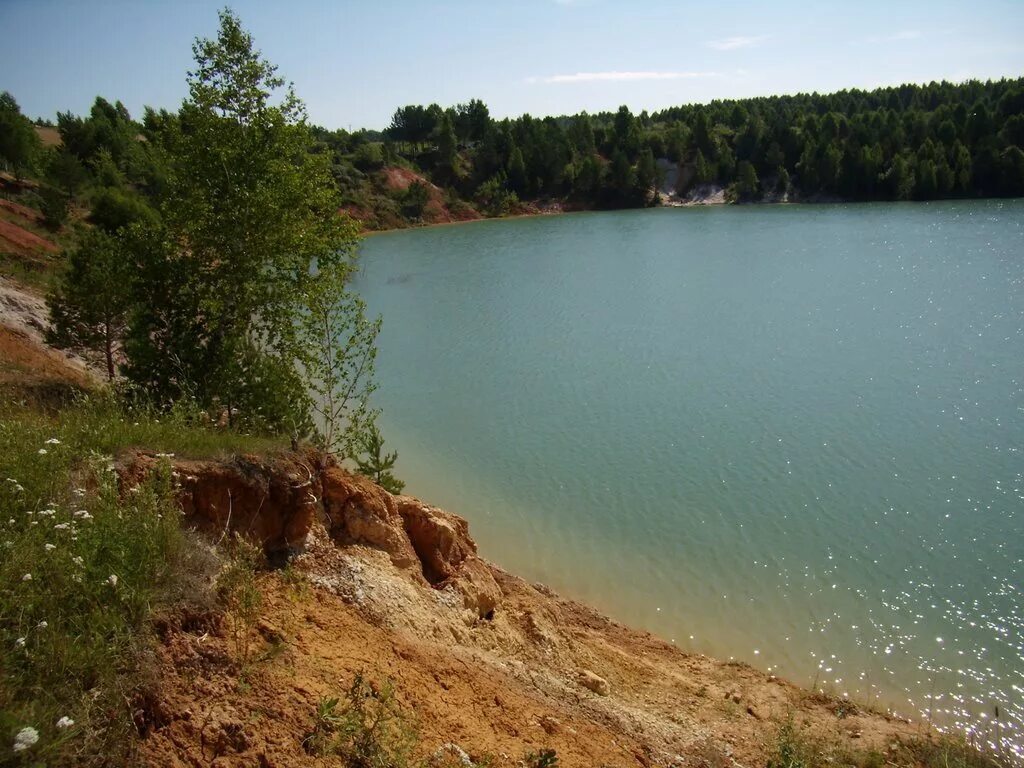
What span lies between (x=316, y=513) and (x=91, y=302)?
36.4ft

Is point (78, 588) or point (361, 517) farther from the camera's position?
point (361, 517)

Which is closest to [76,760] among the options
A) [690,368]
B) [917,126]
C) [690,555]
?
[690,555]

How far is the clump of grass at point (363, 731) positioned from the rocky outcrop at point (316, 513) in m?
2.61

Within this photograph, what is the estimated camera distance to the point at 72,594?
211 inches

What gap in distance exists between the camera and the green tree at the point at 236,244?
13172mm

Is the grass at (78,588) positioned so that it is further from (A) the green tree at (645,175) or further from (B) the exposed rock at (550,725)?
(A) the green tree at (645,175)

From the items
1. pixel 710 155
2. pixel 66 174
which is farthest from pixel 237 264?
pixel 710 155

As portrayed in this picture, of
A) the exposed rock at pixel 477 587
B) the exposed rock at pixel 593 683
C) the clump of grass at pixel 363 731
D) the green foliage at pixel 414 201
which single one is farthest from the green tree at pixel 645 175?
the clump of grass at pixel 363 731

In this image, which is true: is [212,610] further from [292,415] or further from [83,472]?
[292,415]

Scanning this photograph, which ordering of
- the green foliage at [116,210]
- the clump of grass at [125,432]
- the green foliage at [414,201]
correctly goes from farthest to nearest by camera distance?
the green foliage at [414,201] → the green foliage at [116,210] → the clump of grass at [125,432]

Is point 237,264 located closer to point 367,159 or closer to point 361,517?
point 361,517

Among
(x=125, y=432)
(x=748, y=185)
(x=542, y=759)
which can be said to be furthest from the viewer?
(x=748, y=185)

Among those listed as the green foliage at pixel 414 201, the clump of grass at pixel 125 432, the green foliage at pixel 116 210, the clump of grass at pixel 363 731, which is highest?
the green foliage at pixel 414 201

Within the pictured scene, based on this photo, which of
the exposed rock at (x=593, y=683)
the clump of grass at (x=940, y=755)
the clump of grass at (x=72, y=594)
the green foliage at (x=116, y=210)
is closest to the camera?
the clump of grass at (x=72, y=594)
